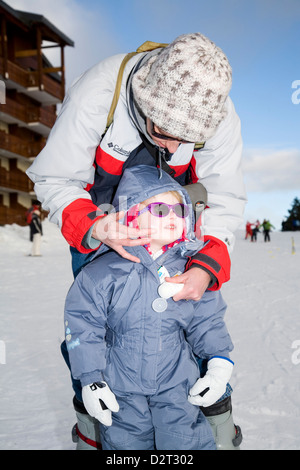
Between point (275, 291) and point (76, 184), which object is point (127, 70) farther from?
point (275, 291)

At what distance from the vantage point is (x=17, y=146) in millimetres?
24219

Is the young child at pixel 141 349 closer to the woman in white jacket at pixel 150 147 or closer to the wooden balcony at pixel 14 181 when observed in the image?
the woman in white jacket at pixel 150 147

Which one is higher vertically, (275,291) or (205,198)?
(205,198)

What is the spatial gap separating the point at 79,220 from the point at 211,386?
3.00ft

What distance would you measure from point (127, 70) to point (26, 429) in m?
2.18

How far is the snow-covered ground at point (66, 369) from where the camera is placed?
255cm

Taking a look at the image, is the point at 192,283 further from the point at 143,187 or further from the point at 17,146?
the point at 17,146

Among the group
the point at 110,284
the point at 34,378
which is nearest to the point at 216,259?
the point at 110,284

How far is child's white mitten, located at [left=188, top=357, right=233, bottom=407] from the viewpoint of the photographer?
1797 millimetres

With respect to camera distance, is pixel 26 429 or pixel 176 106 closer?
pixel 176 106

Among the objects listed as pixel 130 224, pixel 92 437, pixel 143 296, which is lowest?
pixel 92 437

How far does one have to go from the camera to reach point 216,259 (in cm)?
192

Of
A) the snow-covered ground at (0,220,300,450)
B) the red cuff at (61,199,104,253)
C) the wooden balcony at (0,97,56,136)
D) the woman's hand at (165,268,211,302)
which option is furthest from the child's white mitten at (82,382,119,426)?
the wooden balcony at (0,97,56,136)

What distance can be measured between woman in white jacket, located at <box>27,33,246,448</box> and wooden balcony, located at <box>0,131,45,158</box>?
22485 millimetres
